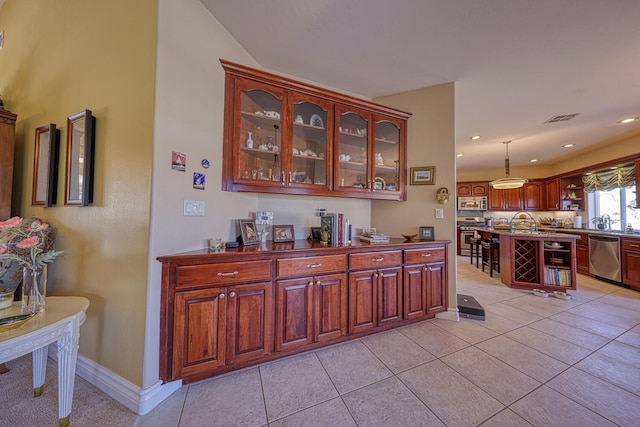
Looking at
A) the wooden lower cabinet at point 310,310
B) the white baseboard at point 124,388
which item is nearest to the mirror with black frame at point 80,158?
the white baseboard at point 124,388

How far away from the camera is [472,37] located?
2.04 m

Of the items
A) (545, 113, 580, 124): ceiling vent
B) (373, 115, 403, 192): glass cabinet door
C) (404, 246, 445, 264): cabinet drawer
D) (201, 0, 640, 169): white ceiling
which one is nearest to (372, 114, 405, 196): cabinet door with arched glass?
(373, 115, 403, 192): glass cabinet door

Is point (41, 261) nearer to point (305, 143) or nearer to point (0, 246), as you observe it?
point (0, 246)

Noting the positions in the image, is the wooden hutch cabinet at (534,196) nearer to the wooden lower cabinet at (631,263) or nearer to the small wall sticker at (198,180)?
the wooden lower cabinet at (631,263)

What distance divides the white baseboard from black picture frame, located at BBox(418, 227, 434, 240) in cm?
Answer: 263

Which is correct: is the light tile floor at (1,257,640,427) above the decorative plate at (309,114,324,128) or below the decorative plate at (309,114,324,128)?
below

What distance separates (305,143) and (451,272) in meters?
2.22

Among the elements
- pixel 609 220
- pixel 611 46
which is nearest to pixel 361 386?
pixel 611 46

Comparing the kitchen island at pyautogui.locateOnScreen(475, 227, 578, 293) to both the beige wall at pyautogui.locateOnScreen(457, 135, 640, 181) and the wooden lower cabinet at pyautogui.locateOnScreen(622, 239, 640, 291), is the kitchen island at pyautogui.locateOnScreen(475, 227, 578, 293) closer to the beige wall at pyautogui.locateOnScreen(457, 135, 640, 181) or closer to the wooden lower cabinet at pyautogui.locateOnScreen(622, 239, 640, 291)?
the wooden lower cabinet at pyautogui.locateOnScreen(622, 239, 640, 291)

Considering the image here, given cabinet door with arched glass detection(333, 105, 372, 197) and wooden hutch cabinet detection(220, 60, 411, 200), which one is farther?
cabinet door with arched glass detection(333, 105, 372, 197)

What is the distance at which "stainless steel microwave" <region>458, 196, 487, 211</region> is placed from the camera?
281 inches

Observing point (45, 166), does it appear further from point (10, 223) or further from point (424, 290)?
point (424, 290)

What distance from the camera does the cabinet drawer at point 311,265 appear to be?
5.99 feet

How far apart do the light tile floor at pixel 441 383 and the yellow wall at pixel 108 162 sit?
52 cm
